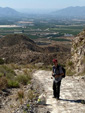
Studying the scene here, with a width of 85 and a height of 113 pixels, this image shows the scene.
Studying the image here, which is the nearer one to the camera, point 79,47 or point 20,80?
point 20,80

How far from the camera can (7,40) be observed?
5097cm

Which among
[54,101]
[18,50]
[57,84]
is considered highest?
[57,84]

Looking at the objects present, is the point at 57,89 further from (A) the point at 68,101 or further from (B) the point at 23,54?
(B) the point at 23,54

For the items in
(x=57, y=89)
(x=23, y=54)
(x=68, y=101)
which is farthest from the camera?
(x=23, y=54)

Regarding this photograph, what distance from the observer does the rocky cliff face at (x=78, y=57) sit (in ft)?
53.1

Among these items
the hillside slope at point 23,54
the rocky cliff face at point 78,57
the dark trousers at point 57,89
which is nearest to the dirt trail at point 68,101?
the dark trousers at point 57,89

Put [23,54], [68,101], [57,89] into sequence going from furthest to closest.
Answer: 1. [23,54]
2. [57,89]
3. [68,101]

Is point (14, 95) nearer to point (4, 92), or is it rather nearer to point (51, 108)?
point (4, 92)

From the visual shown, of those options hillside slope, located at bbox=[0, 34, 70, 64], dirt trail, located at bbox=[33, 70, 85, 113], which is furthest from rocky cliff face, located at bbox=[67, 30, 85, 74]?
hillside slope, located at bbox=[0, 34, 70, 64]

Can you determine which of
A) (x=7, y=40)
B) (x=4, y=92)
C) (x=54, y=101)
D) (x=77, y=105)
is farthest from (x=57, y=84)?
(x=7, y=40)

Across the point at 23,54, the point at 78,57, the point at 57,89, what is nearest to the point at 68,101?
the point at 57,89

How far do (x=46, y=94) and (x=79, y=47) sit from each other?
10138 mm

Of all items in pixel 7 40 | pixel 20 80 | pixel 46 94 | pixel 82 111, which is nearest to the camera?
pixel 82 111

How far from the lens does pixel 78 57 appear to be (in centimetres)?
1748
